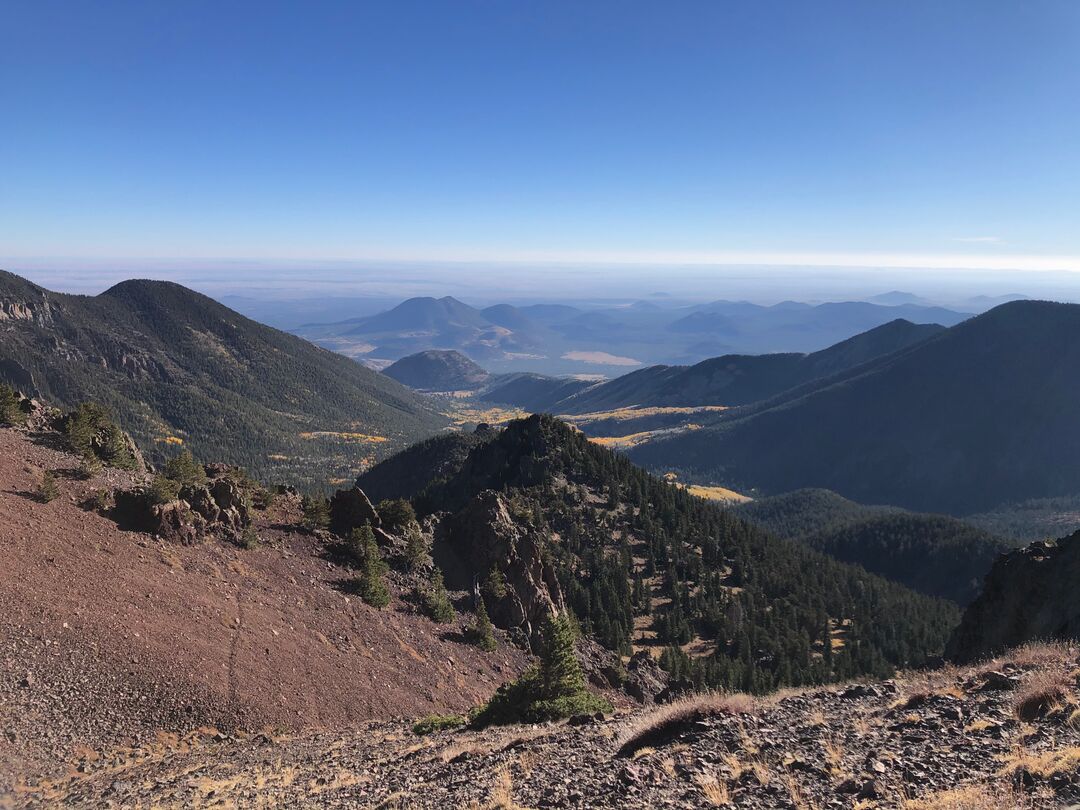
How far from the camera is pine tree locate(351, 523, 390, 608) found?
34072 millimetres

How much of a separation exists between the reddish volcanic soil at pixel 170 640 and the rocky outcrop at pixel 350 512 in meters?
4.38

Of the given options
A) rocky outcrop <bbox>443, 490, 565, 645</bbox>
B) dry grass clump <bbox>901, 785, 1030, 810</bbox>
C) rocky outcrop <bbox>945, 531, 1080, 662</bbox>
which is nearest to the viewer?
dry grass clump <bbox>901, 785, 1030, 810</bbox>

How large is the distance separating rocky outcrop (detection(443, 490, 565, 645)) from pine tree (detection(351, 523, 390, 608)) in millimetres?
10498

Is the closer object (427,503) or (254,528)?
(254,528)

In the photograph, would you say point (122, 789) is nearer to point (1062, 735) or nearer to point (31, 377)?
point (1062, 735)

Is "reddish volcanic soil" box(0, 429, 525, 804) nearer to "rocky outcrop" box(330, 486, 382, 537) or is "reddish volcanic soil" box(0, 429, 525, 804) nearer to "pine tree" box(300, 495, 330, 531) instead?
"pine tree" box(300, 495, 330, 531)

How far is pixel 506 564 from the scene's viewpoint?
47219mm

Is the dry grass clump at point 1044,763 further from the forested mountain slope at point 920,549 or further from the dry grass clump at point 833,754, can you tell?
the forested mountain slope at point 920,549

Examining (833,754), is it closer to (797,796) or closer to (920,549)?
(797,796)

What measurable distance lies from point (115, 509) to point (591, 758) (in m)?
26.7

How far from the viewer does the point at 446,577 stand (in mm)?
44750

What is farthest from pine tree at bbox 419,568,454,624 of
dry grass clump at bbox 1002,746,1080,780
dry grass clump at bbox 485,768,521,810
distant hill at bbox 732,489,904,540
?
distant hill at bbox 732,489,904,540

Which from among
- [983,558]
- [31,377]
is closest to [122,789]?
[983,558]

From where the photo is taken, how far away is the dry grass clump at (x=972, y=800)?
9461 millimetres
